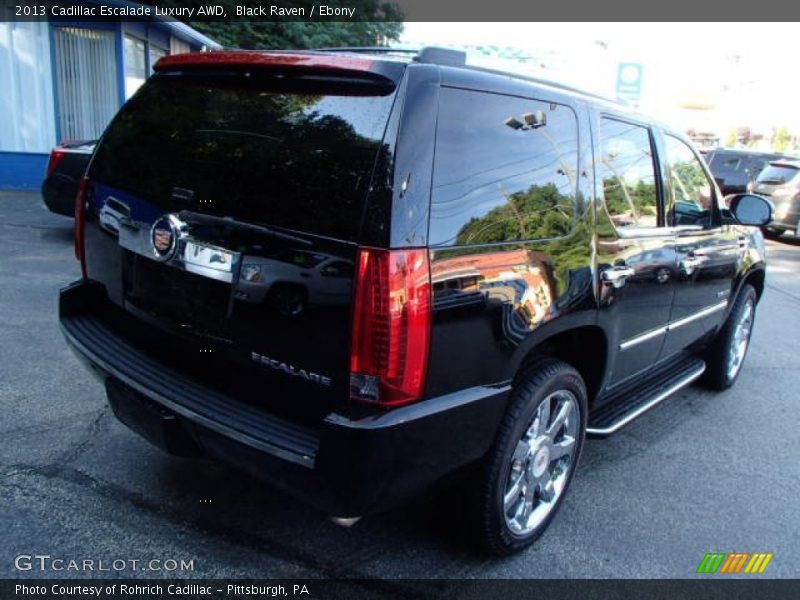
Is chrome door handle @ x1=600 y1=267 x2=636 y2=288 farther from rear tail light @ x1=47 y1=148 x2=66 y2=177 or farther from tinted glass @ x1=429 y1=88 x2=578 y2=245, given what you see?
rear tail light @ x1=47 y1=148 x2=66 y2=177

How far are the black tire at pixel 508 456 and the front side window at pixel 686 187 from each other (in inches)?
60.6

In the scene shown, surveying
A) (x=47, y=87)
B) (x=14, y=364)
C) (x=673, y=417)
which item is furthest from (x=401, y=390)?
(x=47, y=87)

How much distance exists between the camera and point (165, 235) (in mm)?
2410

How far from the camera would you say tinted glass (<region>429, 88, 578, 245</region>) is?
2162mm

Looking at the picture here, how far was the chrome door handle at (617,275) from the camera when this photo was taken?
290cm

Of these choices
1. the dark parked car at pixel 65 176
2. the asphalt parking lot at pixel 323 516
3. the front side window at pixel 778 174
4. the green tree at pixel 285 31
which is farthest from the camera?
the green tree at pixel 285 31

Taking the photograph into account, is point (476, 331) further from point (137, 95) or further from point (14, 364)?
point (14, 364)

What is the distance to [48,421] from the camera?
11.6ft

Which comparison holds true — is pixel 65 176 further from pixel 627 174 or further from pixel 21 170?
pixel 627 174

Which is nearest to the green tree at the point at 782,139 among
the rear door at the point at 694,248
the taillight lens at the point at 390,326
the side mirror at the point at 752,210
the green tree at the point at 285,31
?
the green tree at the point at 285,31

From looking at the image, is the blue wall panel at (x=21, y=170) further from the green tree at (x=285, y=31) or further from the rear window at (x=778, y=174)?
the rear window at (x=778, y=174)

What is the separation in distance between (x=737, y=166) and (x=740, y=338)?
13056 mm

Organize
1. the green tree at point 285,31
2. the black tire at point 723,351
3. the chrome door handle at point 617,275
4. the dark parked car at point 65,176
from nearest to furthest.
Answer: the chrome door handle at point 617,275
the black tire at point 723,351
the dark parked car at point 65,176
the green tree at point 285,31

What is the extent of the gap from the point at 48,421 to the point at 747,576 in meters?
3.48
